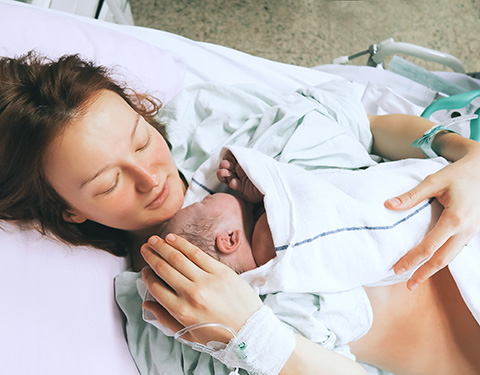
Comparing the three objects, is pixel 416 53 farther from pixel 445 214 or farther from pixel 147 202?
pixel 147 202

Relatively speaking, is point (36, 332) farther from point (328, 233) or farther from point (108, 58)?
point (108, 58)

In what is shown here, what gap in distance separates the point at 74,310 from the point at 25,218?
0.87ft

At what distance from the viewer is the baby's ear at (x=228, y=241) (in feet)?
3.07

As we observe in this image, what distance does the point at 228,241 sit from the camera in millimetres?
954

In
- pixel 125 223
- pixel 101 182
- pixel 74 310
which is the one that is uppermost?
pixel 101 182

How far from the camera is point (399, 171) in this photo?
1039 millimetres

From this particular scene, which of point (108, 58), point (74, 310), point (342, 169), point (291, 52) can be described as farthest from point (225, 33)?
point (74, 310)

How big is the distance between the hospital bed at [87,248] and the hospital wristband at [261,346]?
31 cm

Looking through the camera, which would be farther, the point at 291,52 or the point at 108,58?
the point at 291,52

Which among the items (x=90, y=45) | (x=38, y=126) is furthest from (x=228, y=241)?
(x=90, y=45)

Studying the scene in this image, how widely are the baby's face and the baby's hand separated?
0.10 ft

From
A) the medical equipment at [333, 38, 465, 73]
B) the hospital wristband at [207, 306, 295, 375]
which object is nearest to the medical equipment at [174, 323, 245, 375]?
the hospital wristband at [207, 306, 295, 375]

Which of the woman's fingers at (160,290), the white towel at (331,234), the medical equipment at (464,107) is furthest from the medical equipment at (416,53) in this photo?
the woman's fingers at (160,290)

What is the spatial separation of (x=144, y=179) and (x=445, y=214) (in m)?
0.65
